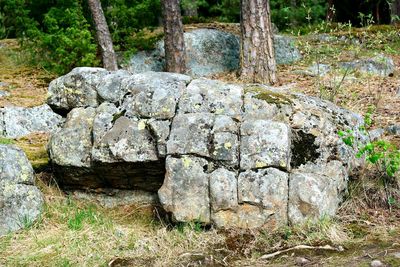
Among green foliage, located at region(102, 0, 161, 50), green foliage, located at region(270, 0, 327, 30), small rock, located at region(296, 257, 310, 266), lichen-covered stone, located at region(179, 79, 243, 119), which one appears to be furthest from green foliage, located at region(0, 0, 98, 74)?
small rock, located at region(296, 257, 310, 266)

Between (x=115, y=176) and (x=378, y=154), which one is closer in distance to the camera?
(x=378, y=154)

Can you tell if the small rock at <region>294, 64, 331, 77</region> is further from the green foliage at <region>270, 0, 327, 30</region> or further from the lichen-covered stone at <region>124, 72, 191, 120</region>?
the lichen-covered stone at <region>124, 72, 191, 120</region>

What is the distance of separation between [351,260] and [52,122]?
524cm

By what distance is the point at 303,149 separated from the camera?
18.8 ft

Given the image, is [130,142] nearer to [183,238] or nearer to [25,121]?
[183,238]

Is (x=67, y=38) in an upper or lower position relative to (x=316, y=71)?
upper

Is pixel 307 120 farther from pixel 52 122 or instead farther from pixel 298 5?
pixel 298 5

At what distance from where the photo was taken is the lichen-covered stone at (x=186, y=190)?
5.48 m

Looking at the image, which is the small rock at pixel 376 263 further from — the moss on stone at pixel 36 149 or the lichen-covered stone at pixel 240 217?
the moss on stone at pixel 36 149

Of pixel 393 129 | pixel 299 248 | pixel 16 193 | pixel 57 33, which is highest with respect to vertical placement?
pixel 57 33

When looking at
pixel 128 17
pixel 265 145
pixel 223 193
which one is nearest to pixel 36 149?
pixel 223 193

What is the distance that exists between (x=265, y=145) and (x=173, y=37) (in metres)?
5.23

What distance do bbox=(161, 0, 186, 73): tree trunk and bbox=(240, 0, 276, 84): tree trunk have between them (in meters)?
1.23

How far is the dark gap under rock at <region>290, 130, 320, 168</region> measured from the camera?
5.65 m
